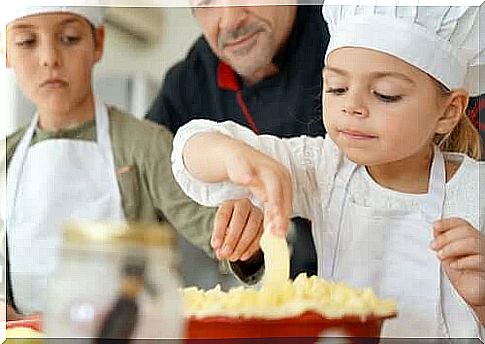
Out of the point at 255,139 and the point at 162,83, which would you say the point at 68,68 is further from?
the point at 255,139

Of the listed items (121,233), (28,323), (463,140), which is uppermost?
(463,140)

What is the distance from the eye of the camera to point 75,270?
102 cm

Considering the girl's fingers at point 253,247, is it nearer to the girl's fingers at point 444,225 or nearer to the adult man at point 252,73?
the adult man at point 252,73

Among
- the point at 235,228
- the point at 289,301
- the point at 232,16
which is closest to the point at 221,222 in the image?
the point at 235,228

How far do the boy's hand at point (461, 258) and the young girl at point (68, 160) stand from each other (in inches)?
9.7

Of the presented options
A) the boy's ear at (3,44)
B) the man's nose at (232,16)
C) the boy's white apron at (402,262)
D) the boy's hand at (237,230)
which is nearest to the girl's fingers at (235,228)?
the boy's hand at (237,230)

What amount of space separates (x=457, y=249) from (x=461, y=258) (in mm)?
11

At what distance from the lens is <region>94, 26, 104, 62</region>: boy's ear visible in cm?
106

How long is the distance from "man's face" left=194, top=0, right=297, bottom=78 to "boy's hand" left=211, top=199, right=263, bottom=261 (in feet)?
0.51

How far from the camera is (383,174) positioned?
1.04m

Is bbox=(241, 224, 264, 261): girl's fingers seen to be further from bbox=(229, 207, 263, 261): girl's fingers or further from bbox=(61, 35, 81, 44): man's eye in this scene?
bbox=(61, 35, 81, 44): man's eye

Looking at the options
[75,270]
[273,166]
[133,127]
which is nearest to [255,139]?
[273,166]

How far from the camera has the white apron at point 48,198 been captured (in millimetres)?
1057

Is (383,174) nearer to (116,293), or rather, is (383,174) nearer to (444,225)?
(444,225)
